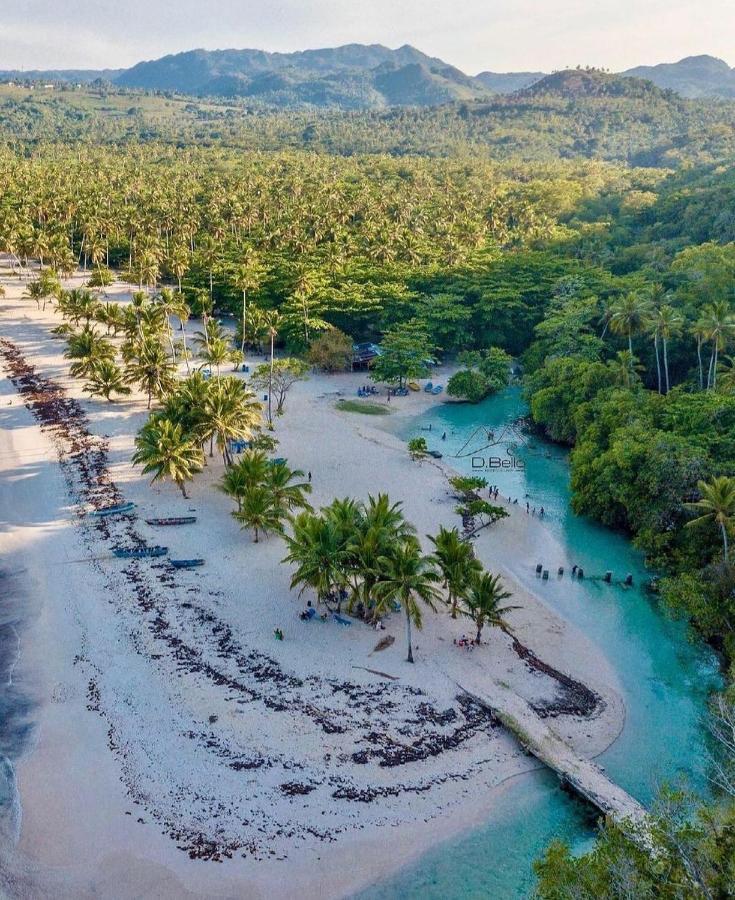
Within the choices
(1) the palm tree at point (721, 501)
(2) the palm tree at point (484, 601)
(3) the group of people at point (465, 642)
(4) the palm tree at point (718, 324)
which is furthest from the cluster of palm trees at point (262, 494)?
(4) the palm tree at point (718, 324)

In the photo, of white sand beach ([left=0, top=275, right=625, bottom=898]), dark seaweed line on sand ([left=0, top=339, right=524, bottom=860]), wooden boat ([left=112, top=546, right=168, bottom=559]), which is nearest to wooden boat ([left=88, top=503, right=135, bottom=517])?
white sand beach ([left=0, top=275, right=625, bottom=898])

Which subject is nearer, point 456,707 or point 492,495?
point 456,707

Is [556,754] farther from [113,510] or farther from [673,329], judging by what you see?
[673,329]

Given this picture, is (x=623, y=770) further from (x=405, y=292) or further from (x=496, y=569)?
(x=405, y=292)

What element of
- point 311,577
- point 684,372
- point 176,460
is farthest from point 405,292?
point 311,577

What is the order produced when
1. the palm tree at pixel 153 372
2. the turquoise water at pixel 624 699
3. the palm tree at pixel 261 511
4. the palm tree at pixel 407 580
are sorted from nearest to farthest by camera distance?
the turquoise water at pixel 624 699, the palm tree at pixel 407 580, the palm tree at pixel 261 511, the palm tree at pixel 153 372

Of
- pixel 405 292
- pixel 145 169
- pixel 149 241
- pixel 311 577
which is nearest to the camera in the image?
pixel 311 577

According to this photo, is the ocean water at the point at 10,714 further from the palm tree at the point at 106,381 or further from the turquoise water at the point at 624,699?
the palm tree at the point at 106,381
